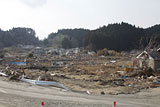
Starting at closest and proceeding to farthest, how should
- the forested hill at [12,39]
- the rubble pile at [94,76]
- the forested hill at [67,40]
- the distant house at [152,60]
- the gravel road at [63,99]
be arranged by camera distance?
1. the gravel road at [63,99]
2. the rubble pile at [94,76]
3. the distant house at [152,60]
4. the forested hill at [12,39]
5. the forested hill at [67,40]

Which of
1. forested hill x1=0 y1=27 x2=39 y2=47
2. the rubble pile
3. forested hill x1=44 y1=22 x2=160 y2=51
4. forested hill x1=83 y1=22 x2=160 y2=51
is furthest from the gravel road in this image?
forested hill x1=0 y1=27 x2=39 y2=47

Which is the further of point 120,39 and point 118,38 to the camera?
point 118,38

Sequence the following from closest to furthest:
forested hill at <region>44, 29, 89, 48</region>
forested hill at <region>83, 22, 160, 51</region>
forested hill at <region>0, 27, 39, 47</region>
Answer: forested hill at <region>83, 22, 160, 51</region>, forested hill at <region>0, 27, 39, 47</region>, forested hill at <region>44, 29, 89, 48</region>

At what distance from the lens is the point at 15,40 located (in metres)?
103

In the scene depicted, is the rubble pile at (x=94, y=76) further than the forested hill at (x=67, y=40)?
No

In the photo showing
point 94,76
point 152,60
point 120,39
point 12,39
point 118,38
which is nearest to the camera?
point 94,76

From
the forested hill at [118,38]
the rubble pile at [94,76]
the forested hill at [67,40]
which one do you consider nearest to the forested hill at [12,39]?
the forested hill at [67,40]

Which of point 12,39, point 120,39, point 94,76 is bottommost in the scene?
point 94,76

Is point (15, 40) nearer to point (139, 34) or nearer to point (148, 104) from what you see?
point (139, 34)

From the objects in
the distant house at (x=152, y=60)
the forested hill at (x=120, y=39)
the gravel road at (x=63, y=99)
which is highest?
the forested hill at (x=120, y=39)

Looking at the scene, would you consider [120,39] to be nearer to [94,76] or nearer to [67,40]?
[67,40]

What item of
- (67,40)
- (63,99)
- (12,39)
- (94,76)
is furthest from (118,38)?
(63,99)

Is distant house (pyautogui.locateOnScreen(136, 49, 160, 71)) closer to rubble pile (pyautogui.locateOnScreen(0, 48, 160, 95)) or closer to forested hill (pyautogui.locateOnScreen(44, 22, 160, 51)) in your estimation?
rubble pile (pyautogui.locateOnScreen(0, 48, 160, 95))

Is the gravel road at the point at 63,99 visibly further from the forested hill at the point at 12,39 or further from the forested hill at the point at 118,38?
the forested hill at the point at 12,39
